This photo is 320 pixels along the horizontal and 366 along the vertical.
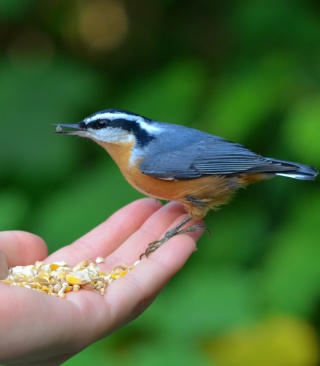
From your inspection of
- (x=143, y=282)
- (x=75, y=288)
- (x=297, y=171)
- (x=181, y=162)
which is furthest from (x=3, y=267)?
(x=297, y=171)

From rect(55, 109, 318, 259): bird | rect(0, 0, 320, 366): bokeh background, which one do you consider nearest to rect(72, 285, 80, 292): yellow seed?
rect(0, 0, 320, 366): bokeh background

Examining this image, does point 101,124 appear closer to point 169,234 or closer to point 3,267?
point 169,234

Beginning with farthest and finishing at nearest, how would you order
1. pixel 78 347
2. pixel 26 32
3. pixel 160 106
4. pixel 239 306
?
pixel 26 32 → pixel 160 106 → pixel 239 306 → pixel 78 347

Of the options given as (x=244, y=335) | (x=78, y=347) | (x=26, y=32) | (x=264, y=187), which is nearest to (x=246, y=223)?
(x=264, y=187)

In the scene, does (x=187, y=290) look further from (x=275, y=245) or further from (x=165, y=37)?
(x=165, y=37)

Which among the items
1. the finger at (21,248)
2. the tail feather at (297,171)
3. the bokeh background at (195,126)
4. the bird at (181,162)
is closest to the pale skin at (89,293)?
the finger at (21,248)

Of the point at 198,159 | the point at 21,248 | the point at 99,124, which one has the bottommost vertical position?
the point at 21,248

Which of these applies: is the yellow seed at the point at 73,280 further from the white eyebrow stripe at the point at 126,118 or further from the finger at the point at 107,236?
the white eyebrow stripe at the point at 126,118
